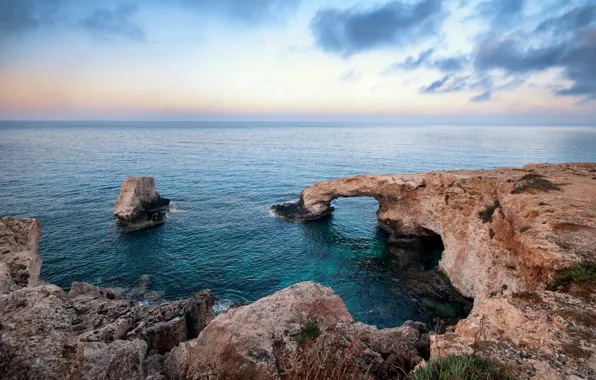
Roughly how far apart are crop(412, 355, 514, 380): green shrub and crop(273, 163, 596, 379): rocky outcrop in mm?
898

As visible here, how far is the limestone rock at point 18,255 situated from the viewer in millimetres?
13195

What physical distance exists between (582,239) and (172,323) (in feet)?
66.3

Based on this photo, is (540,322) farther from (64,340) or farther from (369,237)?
(369,237)

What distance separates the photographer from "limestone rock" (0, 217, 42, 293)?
1320 cm

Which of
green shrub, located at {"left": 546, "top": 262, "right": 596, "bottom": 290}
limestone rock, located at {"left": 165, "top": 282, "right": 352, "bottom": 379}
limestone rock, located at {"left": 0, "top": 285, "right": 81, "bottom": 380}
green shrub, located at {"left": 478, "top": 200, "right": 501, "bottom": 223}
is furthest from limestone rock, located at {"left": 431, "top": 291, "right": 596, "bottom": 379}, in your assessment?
green shrub, located at {"left": 478, "top": 200, "right": 501, "bottom": 223}

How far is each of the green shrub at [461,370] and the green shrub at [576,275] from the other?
7.42 m

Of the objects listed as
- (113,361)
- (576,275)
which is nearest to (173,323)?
(113,361)

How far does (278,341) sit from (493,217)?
19.9m

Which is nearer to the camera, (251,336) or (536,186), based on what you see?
(251,336)

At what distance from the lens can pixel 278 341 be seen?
10.4m

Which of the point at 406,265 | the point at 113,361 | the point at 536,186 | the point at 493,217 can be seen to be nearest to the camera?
the point at 113,361

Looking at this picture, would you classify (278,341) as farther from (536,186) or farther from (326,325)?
(536,186)

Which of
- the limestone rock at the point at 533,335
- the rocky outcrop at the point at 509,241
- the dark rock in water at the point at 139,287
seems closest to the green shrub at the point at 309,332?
the limestone rock at the point at 533,335

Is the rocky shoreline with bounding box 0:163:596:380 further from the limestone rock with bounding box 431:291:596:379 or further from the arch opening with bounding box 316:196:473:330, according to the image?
the arch opening with bounding box 316:196:473:330
